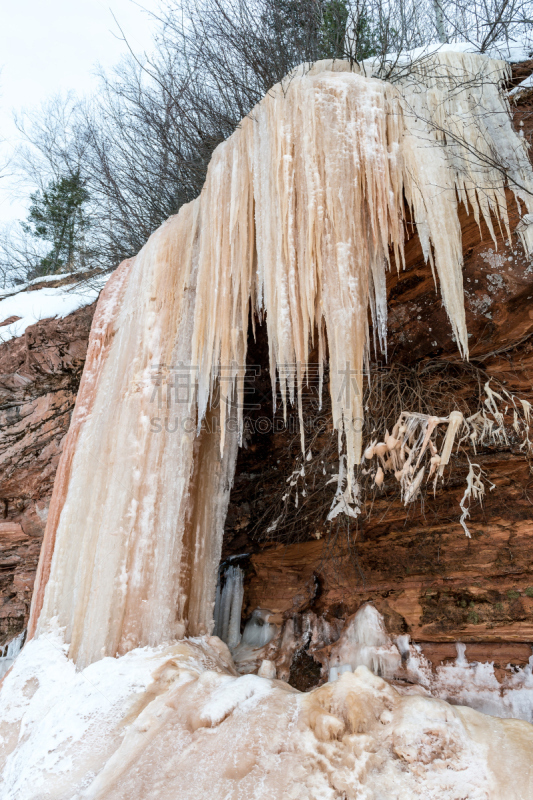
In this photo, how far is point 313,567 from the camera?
14.3 feet

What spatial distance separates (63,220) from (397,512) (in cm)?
792

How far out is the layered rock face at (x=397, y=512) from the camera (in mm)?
3205

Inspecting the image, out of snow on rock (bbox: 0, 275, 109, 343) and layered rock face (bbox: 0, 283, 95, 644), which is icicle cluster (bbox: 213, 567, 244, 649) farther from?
snow on rock (bbox: 0, 275, 109, 343)

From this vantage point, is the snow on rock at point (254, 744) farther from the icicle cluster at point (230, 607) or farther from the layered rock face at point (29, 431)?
the layered rock face at point (29, 431)

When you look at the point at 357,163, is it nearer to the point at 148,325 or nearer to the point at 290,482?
the point at 148,325

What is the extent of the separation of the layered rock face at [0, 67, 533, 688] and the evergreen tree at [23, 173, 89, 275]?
12.8 feet

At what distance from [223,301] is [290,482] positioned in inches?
73.6

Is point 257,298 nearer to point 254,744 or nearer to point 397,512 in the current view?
point 397,512

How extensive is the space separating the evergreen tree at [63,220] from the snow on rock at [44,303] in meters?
2.25

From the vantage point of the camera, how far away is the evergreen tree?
8.34 metres

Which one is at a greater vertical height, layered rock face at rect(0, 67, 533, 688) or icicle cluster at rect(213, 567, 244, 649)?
layered rock face at rect(0, 67, 533, 688)

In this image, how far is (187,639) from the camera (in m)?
2.86

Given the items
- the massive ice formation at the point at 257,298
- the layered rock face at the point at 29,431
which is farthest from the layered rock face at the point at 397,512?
the massive ice formation at the point at 257,298

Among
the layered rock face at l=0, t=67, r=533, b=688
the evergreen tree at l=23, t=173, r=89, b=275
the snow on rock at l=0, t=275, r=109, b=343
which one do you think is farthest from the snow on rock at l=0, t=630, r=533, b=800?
the evergreen tree at l=23, t=173, r=89, b=275
